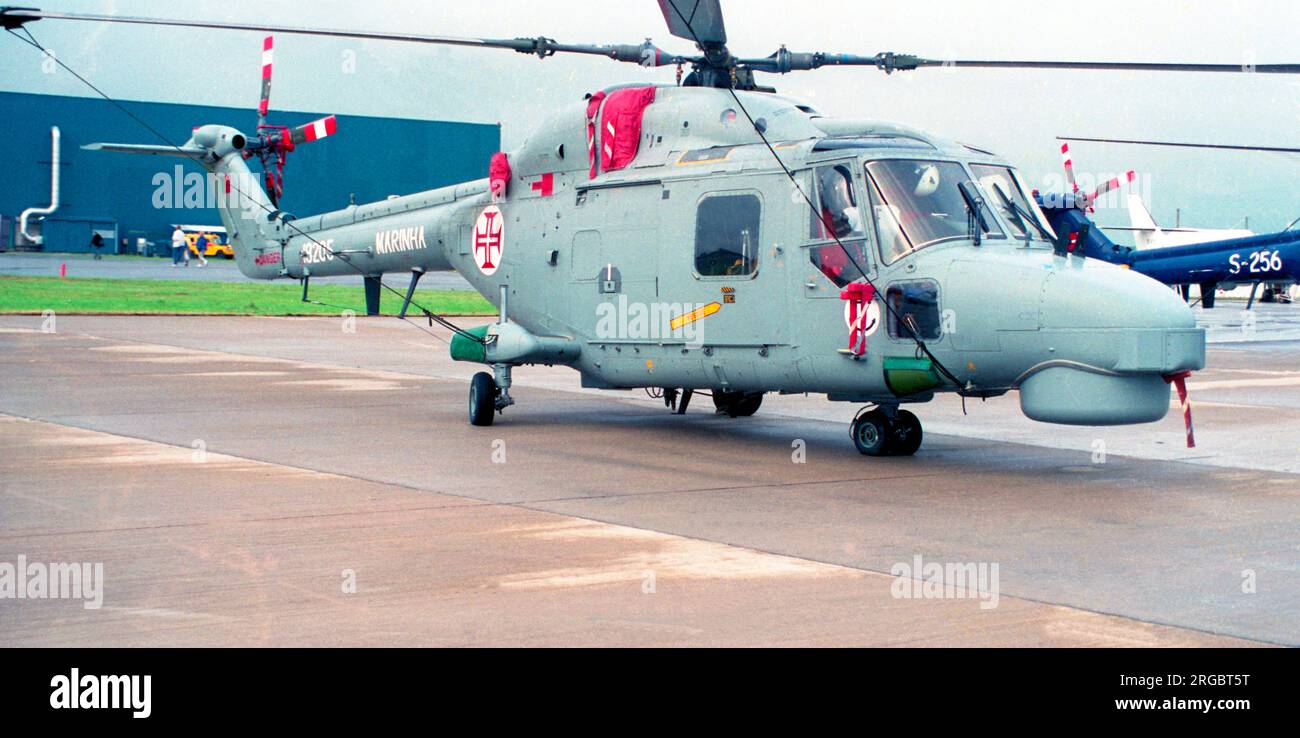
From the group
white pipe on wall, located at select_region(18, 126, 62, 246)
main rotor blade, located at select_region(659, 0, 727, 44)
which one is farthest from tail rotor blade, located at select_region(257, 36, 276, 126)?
white pipe on wall, located at select_region(18, 126, 62, 246)

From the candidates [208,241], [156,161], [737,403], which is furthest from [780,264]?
[156,161]

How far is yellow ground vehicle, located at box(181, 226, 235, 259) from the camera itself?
77500 mm

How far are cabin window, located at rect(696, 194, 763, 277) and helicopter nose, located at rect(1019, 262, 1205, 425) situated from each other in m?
2.88

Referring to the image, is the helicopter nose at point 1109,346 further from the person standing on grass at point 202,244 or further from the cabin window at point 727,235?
the person standing on grass at point 202,244

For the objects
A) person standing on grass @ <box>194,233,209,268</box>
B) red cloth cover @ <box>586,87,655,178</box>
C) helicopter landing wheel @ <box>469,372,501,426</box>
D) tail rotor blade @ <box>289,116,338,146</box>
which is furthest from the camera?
person standing on grass @ <box>194,233,209,268</box>

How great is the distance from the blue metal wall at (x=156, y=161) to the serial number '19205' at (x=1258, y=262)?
2093 inches

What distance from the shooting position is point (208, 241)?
257 ft

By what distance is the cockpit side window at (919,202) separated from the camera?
11.5 metres

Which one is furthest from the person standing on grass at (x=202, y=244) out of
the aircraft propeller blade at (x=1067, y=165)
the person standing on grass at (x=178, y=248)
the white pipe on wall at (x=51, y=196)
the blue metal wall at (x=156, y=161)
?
the aircraft propeller blade at (x=1067, y=165)

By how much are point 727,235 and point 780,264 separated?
71 cm

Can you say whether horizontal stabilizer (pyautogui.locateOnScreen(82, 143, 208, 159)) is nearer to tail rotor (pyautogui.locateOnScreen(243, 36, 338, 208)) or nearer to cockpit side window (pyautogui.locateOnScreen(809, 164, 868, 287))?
tail rotor (pyautogui.locateOnScreen(243, 36, 338, 208))

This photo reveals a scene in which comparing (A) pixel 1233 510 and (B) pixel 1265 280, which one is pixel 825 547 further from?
(B) pixel 1265 280
